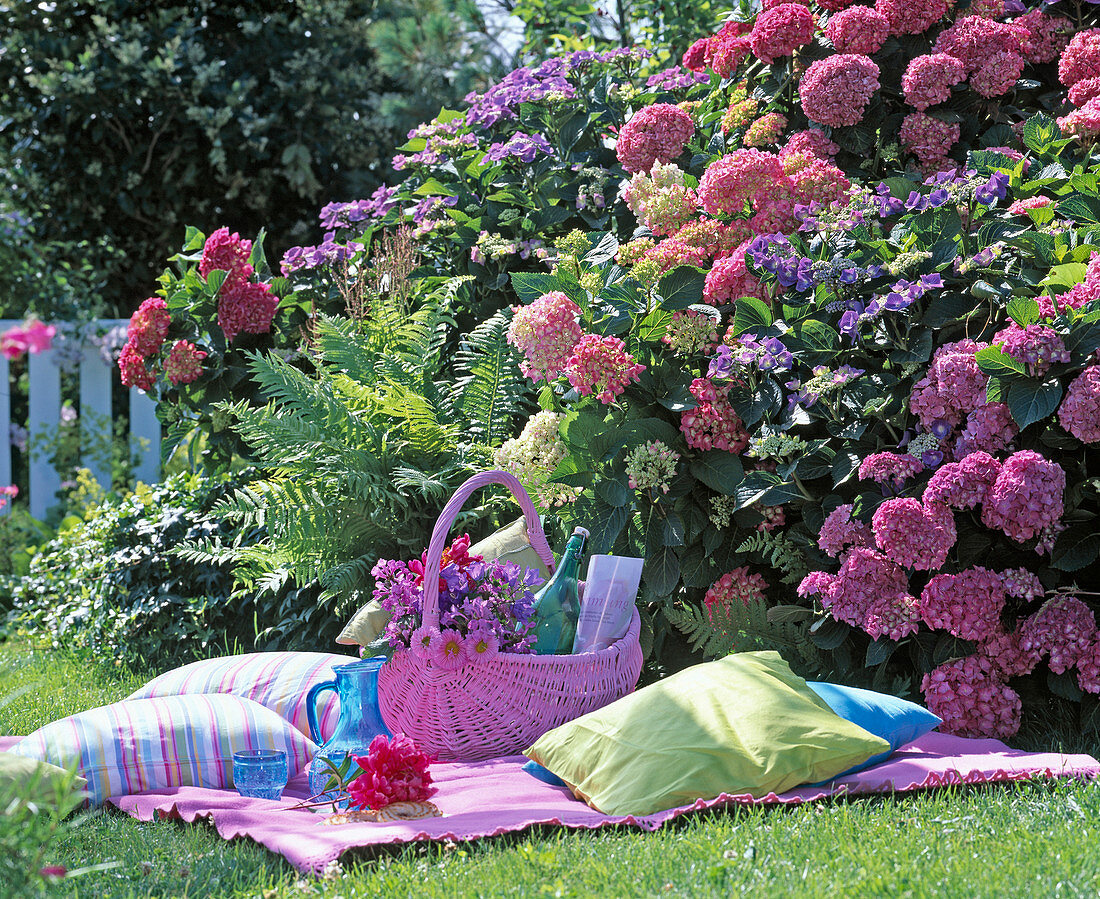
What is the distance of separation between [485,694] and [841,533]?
0.99 meters

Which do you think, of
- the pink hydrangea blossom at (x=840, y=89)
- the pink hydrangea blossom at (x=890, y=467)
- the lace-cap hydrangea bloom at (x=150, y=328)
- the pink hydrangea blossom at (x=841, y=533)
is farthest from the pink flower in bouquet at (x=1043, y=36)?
the lace-cap hydrangea bloom at (x=150, y=328)

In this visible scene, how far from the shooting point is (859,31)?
12.2ft

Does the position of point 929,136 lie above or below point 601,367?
above

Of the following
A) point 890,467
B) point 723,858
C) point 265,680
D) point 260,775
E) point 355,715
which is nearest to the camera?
point 723,858

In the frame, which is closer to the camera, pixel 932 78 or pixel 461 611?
pixel 461 611

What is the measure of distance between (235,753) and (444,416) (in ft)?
5.46

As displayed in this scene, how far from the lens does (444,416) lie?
3.90 meters

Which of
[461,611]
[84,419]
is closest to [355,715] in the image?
[461,611]

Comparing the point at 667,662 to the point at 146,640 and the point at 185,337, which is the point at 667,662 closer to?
the point at 146,640

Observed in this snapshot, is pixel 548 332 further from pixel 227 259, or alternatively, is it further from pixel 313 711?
pixel 227 259

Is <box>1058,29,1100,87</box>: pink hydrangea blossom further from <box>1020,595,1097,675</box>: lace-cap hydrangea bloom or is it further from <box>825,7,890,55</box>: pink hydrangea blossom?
<box>1020,595,1097,675</box>: lace-cap hydrangea bloom

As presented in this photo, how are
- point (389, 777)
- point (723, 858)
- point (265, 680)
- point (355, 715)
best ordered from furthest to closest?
point (265, 680)
point (355, 715)
point (389, 777)
point (723, 858)

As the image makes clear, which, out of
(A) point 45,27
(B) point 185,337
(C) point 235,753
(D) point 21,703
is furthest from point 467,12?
(C) point 235,753

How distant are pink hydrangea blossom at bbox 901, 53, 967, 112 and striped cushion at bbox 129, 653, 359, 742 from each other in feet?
8.39
